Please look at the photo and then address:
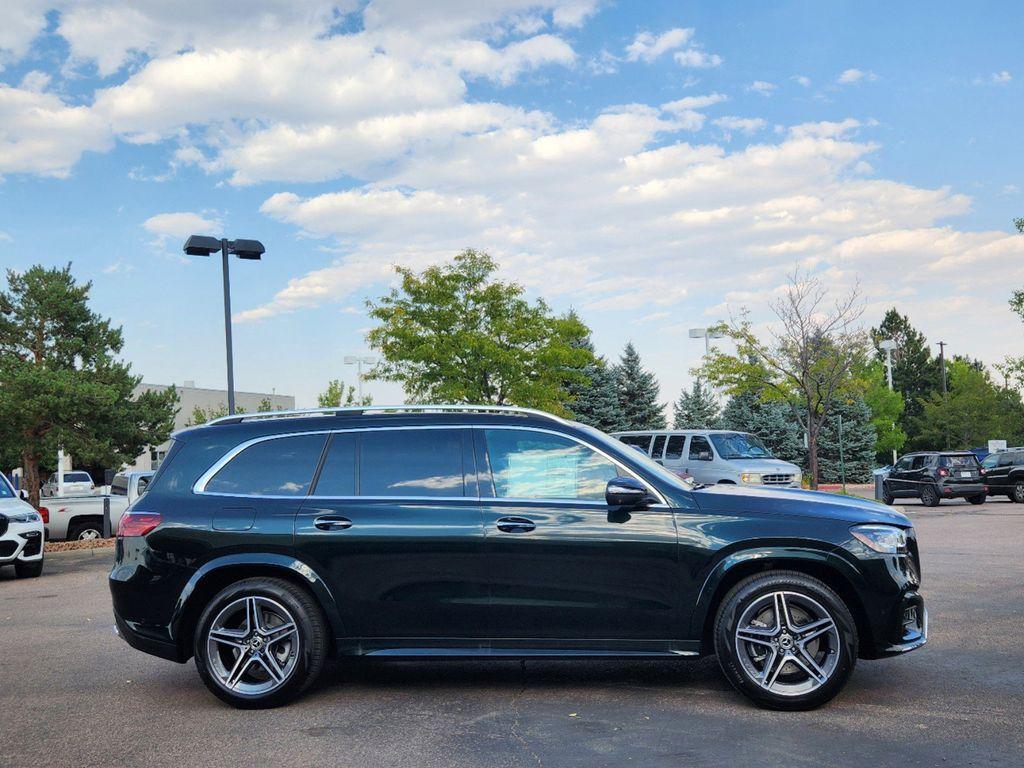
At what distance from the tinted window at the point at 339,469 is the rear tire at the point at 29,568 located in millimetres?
10028

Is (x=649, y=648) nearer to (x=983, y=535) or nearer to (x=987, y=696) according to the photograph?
(x=987, y=696)

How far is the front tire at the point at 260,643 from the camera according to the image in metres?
5.97

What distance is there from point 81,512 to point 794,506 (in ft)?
61.0

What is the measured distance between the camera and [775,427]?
146 ft

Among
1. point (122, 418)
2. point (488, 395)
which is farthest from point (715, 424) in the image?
point (122, 418)

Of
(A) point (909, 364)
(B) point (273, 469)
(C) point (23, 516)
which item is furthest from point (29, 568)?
(A) point (909, 364)

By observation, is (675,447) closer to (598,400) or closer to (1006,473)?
(1006,473)

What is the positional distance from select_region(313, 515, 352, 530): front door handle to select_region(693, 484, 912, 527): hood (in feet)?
6.79

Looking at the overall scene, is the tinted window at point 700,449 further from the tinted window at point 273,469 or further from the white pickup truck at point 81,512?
the tinted window at point 273,469

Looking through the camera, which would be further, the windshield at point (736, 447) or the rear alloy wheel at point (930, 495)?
the rear alloy wheel at point (930, 495)

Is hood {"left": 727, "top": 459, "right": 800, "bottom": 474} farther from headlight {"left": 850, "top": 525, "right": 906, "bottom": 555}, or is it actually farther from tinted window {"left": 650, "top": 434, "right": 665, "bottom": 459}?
headlight {"left": 850, "top": 525, "right": 906, "bottom": 555}

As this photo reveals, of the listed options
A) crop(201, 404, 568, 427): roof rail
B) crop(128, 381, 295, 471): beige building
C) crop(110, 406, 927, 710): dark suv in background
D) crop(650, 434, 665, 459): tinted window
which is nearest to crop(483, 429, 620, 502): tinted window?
crop(110, 406, 927, 710): dark suv in background

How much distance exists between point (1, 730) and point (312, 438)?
2343 millimetres

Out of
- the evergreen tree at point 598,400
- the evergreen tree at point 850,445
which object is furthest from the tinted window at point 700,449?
the evergreen tree at point 850,445
